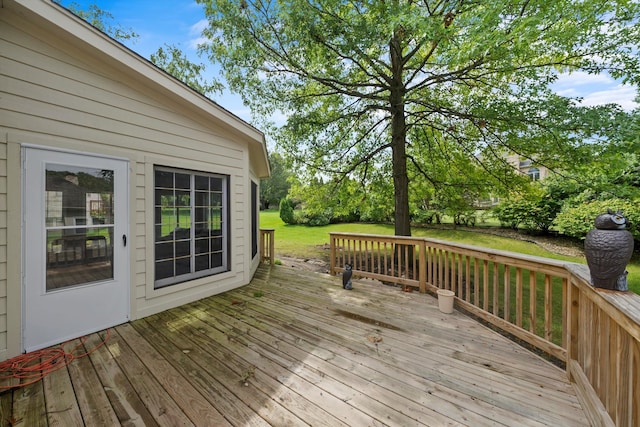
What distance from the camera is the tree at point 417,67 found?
11.9ft

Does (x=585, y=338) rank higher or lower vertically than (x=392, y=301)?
higher

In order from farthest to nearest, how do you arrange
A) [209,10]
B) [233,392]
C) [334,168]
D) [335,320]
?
[334,168] → [209,10] → [335,320] → [233,392]

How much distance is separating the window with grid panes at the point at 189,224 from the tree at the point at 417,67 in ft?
9.71

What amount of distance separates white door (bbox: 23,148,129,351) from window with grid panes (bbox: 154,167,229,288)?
1.63 feet

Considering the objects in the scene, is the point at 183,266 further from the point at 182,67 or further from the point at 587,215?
the point at 182,67

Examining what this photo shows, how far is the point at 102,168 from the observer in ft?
→ 9.48

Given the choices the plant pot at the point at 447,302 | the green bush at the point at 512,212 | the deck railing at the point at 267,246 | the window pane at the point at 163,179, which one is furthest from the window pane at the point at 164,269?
the green bush at the point at 512,212

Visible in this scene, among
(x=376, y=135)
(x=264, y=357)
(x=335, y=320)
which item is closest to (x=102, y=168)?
(x=264, y=357)

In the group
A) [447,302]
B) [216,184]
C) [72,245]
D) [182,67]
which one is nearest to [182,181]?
[216,184]

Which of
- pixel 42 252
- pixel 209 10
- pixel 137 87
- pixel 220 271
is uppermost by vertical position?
pixel 209 10

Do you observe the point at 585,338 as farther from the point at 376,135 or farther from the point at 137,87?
the point at 376,135

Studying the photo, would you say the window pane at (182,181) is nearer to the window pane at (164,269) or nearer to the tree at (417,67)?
the window pane at (164,269)

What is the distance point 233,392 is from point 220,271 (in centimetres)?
256

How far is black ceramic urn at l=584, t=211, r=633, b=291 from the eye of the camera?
1490mm
